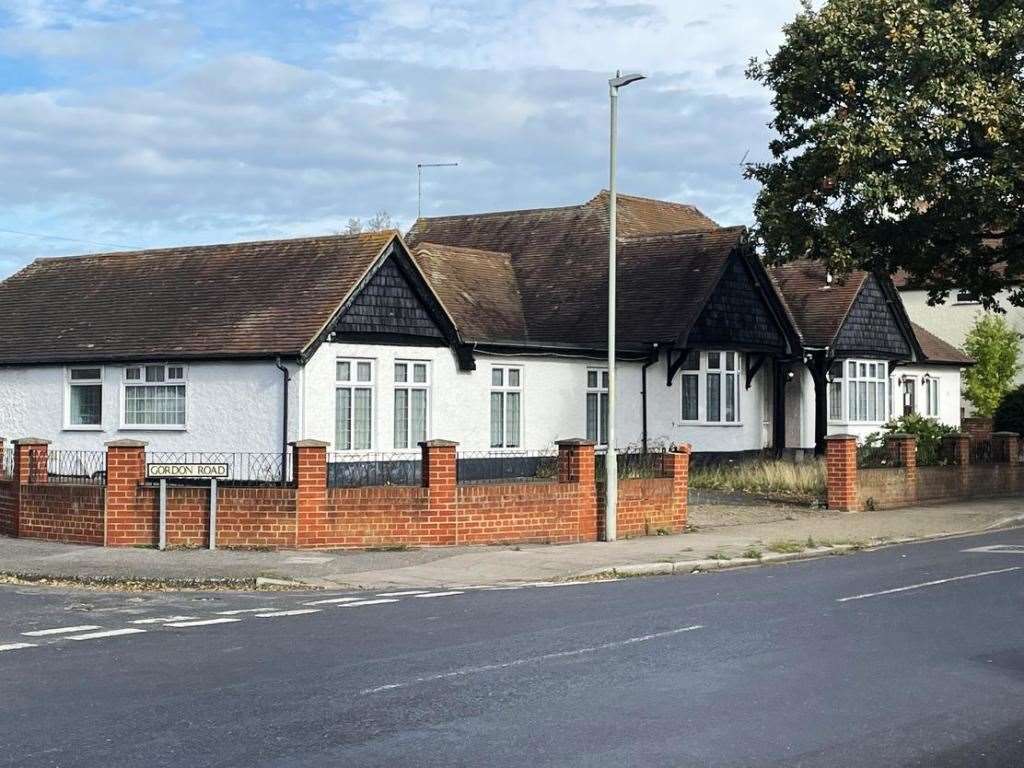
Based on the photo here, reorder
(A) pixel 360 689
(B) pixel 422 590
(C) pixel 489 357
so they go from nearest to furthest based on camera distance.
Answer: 1. (A) pixel 360 689
2. (B) pixel 422 590
3. (C) pixel 489 357

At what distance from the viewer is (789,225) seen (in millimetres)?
29438

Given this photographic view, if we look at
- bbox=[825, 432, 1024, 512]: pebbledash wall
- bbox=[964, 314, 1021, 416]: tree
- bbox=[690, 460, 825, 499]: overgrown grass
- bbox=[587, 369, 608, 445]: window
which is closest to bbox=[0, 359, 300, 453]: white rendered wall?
bbox=[587, 369, 608, 445]: window

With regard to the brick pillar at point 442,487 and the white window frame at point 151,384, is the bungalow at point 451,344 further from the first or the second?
the brick pillar at point 442,487

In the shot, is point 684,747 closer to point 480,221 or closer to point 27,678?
point 27,678

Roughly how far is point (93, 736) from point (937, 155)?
22336 mm

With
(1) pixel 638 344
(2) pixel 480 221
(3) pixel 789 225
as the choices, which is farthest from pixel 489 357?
(2) pixel 480 221

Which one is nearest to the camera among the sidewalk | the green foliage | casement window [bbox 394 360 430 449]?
the sidewalk

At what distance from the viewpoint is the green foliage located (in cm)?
3200

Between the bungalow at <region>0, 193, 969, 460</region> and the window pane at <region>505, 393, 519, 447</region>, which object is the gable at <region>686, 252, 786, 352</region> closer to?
the bungalow at <region>0, 193, 969, 460</region>

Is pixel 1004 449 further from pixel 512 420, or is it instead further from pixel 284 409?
pixel 284 409

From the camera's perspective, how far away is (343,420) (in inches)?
1109

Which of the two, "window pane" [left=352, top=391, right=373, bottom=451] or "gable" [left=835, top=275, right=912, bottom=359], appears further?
"gable" [left=835, top=275, right=912, bottom=359]

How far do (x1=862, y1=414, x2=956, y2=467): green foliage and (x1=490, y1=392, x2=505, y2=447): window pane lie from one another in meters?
8.24

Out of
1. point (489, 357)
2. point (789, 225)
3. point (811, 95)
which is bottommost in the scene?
point (489, 357)
